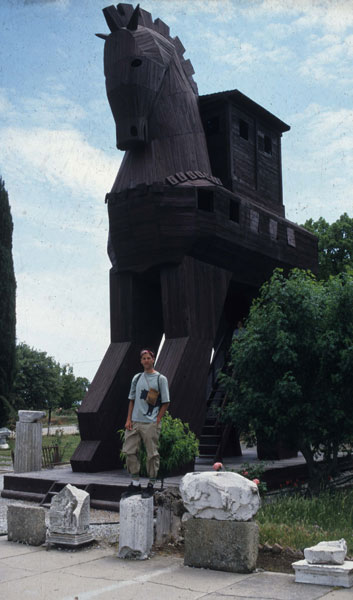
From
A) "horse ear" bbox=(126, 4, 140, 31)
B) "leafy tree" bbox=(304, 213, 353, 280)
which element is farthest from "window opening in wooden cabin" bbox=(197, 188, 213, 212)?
"leafy tree" bbox=(304, 213, 353, 280)

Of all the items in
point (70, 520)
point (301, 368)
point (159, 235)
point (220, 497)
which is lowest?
point (70, 520)

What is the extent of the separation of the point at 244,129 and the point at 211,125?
0.96 meters

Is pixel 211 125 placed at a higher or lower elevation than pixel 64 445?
higher

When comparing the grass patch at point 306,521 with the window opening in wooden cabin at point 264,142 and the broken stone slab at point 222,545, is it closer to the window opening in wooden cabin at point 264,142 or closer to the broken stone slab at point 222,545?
the broken stone slab at point 222,545

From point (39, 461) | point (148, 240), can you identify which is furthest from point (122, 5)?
point (39, 461)

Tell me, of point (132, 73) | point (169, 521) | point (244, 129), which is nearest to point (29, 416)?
point (169, 521)

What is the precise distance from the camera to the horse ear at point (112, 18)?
47.4 feet

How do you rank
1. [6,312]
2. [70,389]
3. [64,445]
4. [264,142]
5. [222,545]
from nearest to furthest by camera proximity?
[222,545]
[264,142]
[64,445]
[6,312]
[70,389]

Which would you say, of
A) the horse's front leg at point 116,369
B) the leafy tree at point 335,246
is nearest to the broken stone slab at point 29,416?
the horse's front leg at point 116,369

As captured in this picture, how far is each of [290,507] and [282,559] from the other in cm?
313

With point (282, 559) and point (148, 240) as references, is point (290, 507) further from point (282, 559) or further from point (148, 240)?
point (148, 240)

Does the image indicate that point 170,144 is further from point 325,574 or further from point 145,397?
point 325,574

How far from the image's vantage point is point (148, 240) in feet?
46.3

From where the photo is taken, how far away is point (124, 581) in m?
6.14
